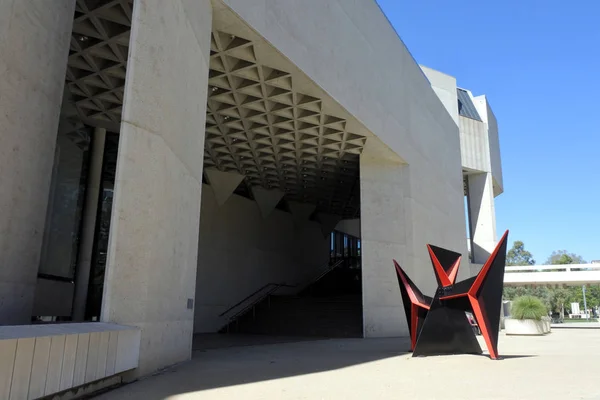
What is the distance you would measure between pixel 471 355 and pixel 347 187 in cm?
1456

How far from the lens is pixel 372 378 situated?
19.4 ft

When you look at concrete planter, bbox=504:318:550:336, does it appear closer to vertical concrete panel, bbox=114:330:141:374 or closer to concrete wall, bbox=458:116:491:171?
concrete wall, bbox=458:116:491:171

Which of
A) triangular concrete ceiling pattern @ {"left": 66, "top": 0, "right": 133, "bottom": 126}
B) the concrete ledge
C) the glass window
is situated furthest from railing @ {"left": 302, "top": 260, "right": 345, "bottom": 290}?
the concrete ledge

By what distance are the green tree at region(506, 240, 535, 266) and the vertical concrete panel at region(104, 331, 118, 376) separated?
77282mm

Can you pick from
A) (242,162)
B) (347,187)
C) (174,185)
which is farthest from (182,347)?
(347,187)

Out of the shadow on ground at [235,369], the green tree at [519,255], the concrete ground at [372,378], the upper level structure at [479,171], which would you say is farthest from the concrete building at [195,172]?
the green tree at [519,255]

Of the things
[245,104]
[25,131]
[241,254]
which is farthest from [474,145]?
[25,131]

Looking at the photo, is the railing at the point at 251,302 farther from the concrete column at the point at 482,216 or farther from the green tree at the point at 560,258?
the green tree at the point at 560,258

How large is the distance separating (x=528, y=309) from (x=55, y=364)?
17767mm

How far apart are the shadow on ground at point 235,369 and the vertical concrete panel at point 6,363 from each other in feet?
5.39

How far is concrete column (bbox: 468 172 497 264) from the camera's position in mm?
30875

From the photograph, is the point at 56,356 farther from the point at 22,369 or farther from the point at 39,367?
the point at 22,369

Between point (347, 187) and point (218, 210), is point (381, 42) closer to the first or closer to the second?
point (347, 187)

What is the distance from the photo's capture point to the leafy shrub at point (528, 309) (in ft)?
56.0
